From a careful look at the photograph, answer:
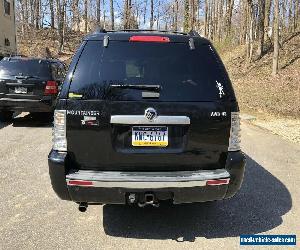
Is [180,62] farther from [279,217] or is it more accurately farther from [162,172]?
[279,217]

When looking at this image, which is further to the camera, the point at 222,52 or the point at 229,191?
the point at 222,52

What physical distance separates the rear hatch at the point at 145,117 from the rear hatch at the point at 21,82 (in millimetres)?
7333

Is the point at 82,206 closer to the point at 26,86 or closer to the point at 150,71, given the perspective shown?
the point at 150,71

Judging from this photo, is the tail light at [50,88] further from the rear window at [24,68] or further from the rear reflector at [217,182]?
the rear reflector at [217,182]

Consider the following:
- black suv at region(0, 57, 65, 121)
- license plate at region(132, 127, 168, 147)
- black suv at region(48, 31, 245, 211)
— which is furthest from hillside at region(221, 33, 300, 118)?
license plate at region(132, 127, 168, 147)

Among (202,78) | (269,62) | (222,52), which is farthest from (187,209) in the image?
(222,52)

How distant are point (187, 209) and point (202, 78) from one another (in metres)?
1.90

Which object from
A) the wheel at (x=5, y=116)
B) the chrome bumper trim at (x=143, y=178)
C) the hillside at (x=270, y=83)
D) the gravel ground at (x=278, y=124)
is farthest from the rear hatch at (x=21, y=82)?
the hillside at (x=270, y=83)

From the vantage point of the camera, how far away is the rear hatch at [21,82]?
1098cm

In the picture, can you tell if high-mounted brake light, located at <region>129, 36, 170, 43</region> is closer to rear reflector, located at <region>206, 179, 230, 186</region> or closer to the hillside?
rear reflector, located at <region>206, 179, 230, 186</region>

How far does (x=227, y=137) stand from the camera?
13.4 feet

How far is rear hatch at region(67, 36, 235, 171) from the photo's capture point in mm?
3920

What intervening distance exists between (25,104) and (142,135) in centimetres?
790

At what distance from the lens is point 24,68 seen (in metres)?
11.2
